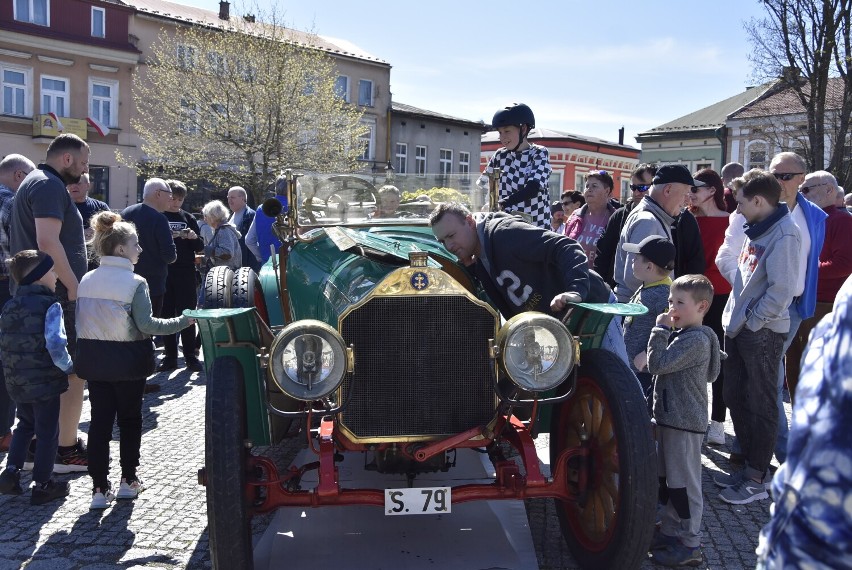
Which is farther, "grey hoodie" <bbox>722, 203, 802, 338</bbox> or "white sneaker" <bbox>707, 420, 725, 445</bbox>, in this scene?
"white sneaker" <bbox>707, 420, 725, 445</bbox>

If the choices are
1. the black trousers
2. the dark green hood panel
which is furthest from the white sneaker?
the black trousers

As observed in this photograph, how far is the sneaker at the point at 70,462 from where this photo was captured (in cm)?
452

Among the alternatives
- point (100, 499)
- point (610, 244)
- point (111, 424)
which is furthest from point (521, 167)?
point (100, 499)

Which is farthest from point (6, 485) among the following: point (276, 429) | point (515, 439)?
point (515, 439)

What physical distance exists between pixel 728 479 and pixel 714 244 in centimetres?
188

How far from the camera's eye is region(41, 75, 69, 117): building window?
85.0 feet

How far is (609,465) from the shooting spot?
310cm

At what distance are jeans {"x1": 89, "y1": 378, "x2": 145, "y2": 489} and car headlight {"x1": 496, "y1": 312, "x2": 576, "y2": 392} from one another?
221 cm

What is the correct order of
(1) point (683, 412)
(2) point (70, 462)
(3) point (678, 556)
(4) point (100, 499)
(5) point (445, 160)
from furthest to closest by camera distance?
(5) point (445, 160), (2) point (70, 462), (4) point (100, 499), (1) point (683, 412), (3) point (678, 556)

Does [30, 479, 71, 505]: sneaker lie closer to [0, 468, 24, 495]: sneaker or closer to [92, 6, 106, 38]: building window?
[0, 468, 24, 495]: sneaker

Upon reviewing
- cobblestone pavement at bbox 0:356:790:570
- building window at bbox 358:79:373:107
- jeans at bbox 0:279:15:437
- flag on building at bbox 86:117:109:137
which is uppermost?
building window at bbox 358:79:373:107

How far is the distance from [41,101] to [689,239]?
2650 centimetres

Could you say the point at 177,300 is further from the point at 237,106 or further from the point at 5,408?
the point at 237,106

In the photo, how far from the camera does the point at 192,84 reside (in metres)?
25.2
